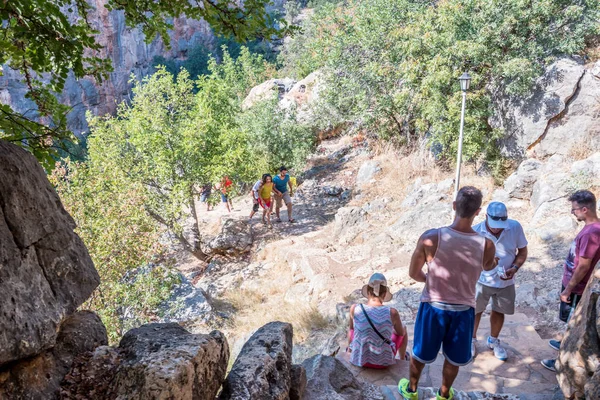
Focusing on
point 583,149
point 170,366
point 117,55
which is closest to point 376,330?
point 170,366

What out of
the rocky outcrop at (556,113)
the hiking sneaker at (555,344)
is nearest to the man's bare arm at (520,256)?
the hiking sneaker at (555,344)

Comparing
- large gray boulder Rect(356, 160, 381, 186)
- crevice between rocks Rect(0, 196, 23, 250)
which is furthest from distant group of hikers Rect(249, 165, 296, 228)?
crevice between rocks Rect(0, 196, 23, 250)

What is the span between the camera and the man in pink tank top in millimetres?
2506

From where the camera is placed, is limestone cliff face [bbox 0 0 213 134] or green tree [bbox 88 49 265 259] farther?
limestone cliff face [bbox 0 0 213 134]

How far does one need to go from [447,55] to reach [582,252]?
8.74 m

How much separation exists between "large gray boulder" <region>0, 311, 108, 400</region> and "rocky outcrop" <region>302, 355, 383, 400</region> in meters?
1.41

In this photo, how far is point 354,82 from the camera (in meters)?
13.9

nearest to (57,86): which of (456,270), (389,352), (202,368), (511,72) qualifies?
(202,368)

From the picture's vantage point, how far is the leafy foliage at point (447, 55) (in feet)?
32.0

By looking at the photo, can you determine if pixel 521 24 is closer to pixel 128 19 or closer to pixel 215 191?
pixel 215 191

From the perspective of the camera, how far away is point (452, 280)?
254 cm

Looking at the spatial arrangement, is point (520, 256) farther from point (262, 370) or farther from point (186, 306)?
point (186, 306)

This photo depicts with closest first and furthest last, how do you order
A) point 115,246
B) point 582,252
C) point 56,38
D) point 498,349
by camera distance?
1. point 56,38
2. point 582,252
3. point 498,349
4. point 115,246

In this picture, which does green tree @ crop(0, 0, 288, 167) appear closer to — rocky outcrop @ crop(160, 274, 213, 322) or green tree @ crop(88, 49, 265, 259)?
rocky outcrop @ crop(160, 274, 213, 322)
